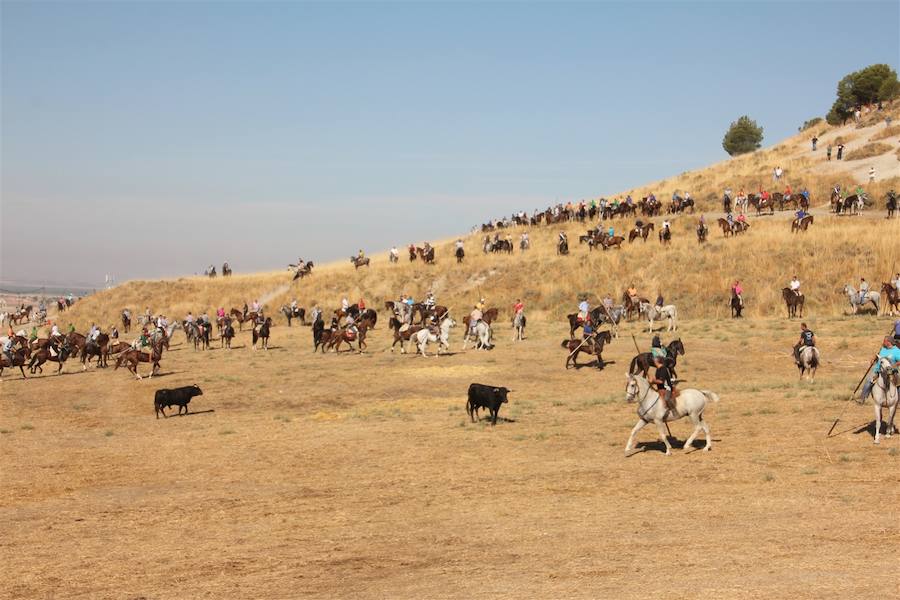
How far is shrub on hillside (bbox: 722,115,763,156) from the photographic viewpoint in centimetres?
11988

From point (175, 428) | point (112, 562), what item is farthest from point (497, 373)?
point (112, 562)

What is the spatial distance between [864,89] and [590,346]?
83.8 m

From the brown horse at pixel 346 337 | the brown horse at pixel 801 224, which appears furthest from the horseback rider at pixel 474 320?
the brown horse at pixel 801 224

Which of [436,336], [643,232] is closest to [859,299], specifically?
[643,232]

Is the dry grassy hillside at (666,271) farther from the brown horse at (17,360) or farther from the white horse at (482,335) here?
the brown horse at (17,360)

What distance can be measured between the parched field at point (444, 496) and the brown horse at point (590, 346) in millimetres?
1988

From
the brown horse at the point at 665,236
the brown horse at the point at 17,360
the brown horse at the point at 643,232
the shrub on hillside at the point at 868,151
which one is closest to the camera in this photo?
the brown horse at the point at 17,360

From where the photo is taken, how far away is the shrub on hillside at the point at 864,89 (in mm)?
96606

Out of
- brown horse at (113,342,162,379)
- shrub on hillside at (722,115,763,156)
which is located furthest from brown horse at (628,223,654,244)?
shrub on hillside at (722,115,763,156)

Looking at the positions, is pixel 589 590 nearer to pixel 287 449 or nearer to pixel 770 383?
pixel 287 449

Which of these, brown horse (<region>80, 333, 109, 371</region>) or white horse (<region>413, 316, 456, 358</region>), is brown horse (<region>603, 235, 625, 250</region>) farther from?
brown horse (<region>80, 333, 109, 371</region>)

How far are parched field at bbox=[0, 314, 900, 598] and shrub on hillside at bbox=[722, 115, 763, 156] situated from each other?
97763 millimetres

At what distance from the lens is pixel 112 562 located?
41.9ft

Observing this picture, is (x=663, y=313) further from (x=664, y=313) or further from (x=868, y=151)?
(x=868, y=151)
